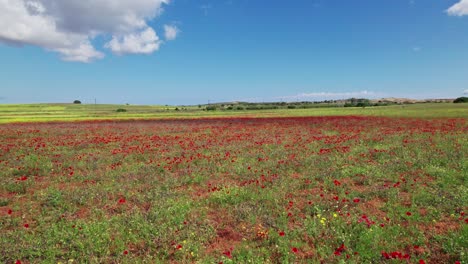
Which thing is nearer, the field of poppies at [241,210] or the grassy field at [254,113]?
the field of poppies at [241,210]

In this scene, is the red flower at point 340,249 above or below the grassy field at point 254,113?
below

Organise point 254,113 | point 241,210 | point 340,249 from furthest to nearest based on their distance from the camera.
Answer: point 254,113 < point 241,210 < point 340,249

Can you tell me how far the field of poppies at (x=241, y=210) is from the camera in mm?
5480

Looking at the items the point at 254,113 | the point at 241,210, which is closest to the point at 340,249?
the point at 241,210

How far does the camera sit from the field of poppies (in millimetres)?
5480

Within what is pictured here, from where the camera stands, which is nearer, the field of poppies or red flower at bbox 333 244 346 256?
red flower at bbox 333 244 346 256

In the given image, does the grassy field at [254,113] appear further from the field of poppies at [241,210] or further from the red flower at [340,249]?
the red flower at [340,249]

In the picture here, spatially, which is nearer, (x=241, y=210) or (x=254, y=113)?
(x=241, y=210)

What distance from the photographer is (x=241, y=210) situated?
7.46 metres

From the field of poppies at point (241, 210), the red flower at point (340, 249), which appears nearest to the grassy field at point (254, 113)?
the field of poppies at point (241, 210)

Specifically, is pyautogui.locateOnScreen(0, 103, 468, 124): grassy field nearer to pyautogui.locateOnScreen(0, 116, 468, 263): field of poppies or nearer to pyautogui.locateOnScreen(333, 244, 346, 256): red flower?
pyautogui.locateOnScreen(0, 116, 468, 263): field of poppies

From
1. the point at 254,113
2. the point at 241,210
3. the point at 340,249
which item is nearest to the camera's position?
the point at 340,249

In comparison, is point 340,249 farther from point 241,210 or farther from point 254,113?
point 254,113

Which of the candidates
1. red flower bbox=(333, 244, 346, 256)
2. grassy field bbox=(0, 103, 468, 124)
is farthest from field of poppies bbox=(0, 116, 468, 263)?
grassy field bbox=(0, 103, 468, 124)
